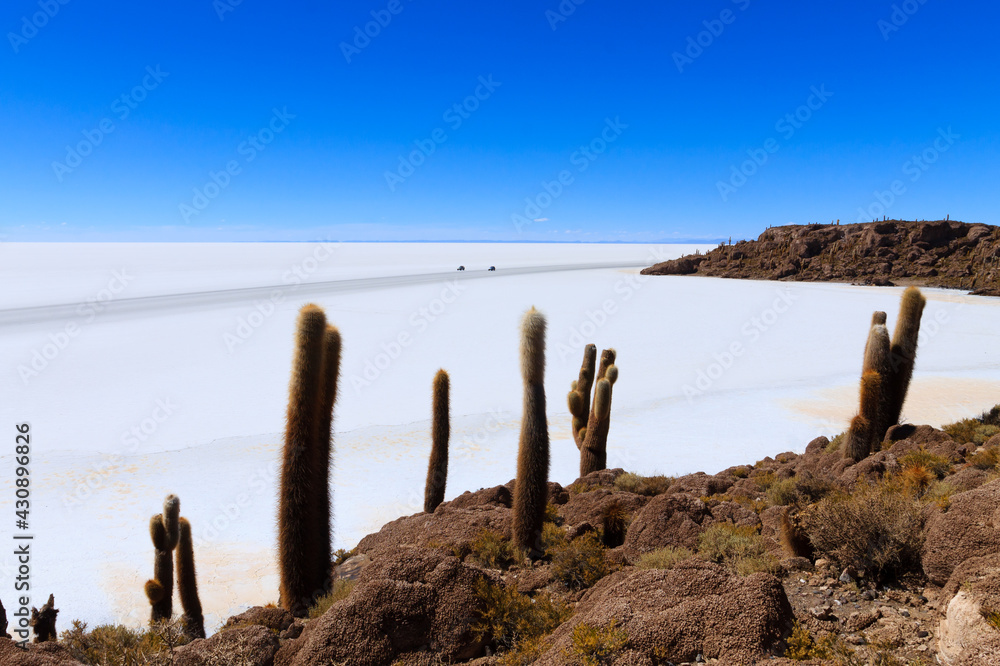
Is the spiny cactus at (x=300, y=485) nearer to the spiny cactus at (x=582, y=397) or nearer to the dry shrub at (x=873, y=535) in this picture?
the dry shrub at (x=873, y=535)

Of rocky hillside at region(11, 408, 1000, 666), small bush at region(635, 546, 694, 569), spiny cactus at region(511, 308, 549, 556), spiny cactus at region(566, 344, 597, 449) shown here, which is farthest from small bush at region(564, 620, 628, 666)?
spiny cactus at region(566, 344, 597, 449)

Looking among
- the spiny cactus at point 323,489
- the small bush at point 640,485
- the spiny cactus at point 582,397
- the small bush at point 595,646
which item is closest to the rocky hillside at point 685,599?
the small bush at point 595,646

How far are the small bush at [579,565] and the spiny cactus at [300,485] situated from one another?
8.90ft

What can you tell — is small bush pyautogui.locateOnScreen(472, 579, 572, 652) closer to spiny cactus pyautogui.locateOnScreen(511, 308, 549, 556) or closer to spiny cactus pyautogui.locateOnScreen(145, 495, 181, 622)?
spiny cactus pyautogui.locateOnScreen(511, 308, 549, 556)

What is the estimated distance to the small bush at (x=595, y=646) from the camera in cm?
339

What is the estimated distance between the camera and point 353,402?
18.6 meters

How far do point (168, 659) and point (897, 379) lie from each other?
11.0 m

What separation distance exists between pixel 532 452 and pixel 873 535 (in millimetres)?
3513

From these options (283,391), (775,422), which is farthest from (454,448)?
(775,422)

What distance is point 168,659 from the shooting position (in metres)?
3.96

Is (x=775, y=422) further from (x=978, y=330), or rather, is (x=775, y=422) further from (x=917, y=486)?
(x=978, y=330)

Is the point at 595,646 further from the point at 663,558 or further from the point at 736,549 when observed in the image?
the point at 736,549

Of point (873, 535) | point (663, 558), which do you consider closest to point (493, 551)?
point (663, 558)

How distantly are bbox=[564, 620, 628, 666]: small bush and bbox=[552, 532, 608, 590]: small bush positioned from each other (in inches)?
75.1
